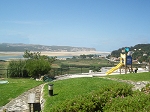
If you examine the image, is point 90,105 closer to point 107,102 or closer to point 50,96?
point 107,102

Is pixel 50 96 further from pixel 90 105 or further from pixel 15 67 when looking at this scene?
pixel 15 67

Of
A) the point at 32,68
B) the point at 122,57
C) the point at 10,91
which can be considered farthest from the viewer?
the point at 122,57

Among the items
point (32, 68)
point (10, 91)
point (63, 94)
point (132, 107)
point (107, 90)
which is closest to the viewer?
point (132, 107)

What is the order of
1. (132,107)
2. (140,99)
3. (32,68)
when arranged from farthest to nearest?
1. (32,68)
2. (140,99)
3. (132,107)

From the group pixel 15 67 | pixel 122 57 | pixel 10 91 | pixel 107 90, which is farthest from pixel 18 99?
pixel 122 57

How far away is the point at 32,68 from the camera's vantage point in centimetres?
2095

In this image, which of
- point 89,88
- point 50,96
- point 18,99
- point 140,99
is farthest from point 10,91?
point 140,99

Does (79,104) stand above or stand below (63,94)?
above

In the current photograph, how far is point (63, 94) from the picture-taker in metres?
9.96

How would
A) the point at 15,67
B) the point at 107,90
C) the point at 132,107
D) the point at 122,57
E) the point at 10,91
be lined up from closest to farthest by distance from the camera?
the point at 132,107 → the point at 107,90 → the point at 10,91 → the point at 15,67 → the point at 122,57

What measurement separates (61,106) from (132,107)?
5.37 feet

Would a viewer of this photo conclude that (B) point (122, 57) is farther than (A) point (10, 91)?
Yes

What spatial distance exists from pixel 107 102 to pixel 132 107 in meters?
1.01

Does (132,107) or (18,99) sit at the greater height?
(132,107)
